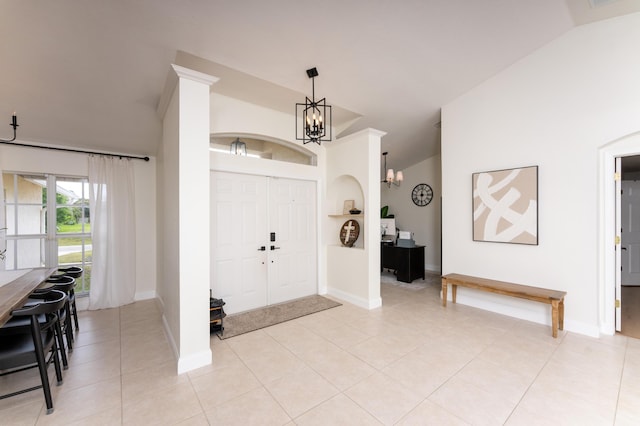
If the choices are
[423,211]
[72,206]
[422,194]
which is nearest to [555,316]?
[423,211]

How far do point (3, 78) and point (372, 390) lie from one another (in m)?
4.52

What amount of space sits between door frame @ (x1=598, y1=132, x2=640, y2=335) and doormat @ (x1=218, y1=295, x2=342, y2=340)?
10.9 feet

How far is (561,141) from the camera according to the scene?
3.43 metres

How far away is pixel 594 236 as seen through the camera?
10.5 ft

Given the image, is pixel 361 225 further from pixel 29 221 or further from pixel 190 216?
pixel 29 221

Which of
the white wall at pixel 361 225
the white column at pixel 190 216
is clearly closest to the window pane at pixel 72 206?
the white column at pixel 190 216

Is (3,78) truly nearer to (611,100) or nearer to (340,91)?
(340,91)

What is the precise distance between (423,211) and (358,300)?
378cm

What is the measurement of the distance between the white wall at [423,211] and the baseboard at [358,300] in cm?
328

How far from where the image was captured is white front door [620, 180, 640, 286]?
5289 mm

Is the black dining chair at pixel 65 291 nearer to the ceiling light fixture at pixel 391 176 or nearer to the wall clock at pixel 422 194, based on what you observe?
the ceiling light fixture at pixel 391 176

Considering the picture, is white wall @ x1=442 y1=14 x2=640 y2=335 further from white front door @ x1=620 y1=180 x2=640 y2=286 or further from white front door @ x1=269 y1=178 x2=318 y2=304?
white front door @ x1=620 y1=180 x2=640 y2=286

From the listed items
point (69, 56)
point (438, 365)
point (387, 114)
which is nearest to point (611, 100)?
point (387, 114)

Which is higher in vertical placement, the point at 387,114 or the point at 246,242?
the point at 387,114
